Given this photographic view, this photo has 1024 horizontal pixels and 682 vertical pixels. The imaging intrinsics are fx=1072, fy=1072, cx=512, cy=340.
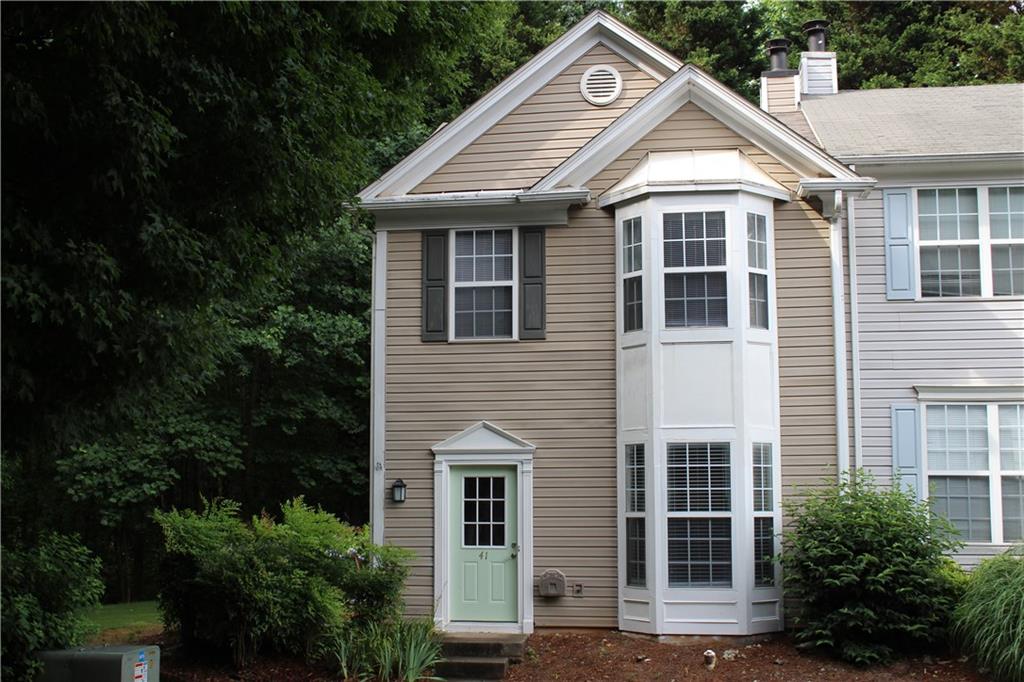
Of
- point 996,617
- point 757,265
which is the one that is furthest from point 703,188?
point 996,617

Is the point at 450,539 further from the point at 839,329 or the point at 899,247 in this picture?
the point at 899,247

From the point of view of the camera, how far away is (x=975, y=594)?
10.3m

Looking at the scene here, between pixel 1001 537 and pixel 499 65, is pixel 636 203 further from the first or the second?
pixel 499 65

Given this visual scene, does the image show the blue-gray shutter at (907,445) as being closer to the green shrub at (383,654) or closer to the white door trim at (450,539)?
the white door trim at (450,539)

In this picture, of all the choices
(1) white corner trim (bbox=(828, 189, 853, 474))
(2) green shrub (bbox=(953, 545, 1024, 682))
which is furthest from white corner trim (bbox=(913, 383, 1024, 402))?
(2) green shrub (bbox=(953, 545, 1024, 682))

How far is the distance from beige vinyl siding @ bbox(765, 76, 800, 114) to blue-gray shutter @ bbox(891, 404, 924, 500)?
458cm

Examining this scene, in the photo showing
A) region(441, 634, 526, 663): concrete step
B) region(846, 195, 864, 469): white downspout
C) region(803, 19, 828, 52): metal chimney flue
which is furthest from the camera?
region(803, 19, 828, 52): metal chimney flue

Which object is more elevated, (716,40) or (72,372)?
(716,40)

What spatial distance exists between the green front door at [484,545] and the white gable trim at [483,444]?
222 millimetres

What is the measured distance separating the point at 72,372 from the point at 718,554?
7.24 meters

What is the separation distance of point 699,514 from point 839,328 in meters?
2.74

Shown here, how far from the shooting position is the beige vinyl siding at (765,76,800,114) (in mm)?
14680

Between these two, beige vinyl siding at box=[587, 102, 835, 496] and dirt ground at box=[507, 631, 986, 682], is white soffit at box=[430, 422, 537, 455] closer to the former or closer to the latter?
dirt ground at box=[507, 631, 986, 682]

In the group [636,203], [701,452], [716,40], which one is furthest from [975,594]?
[716,40]
